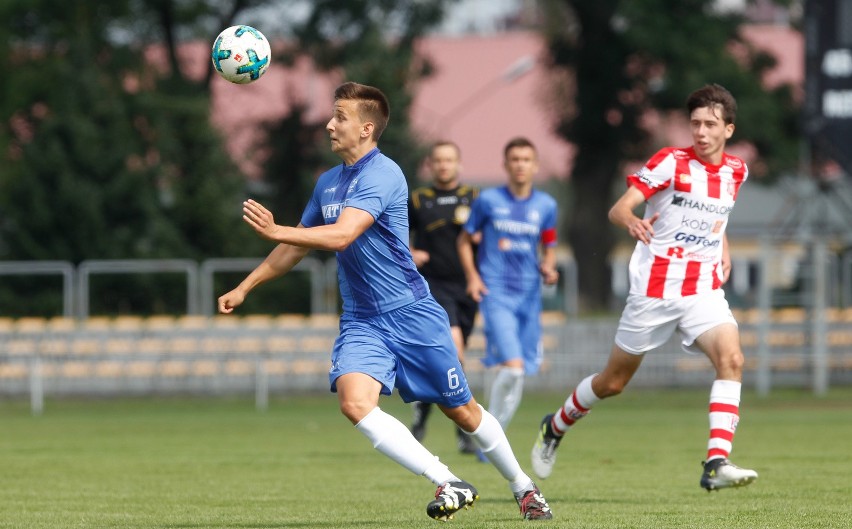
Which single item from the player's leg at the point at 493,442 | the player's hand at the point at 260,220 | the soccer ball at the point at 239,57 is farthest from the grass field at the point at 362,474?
the soccer ball at the point at 239,57

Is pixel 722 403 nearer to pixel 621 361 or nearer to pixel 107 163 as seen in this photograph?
pixel 621 361

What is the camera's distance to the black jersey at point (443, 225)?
13.3 meters

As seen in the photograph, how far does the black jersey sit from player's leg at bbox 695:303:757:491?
423 cm

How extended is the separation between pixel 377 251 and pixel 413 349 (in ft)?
1.73

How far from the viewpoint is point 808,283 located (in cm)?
2572

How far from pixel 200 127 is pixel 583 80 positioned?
10.1m

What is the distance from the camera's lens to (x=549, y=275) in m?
12.3

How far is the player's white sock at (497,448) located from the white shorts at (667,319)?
1.52 metres

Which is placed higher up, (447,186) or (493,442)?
(447,186)

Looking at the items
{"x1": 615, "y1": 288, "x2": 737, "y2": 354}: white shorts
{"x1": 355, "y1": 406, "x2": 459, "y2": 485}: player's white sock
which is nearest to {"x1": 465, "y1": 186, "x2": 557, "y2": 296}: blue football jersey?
{"x1": 615, "y1": 288, "x2": 737, "y2": 354}: white shorts

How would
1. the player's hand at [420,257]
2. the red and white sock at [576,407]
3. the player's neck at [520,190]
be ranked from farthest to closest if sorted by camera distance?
the player's hand at [420,257], the player's neck at [520,190], the red and white sock at [576,407]

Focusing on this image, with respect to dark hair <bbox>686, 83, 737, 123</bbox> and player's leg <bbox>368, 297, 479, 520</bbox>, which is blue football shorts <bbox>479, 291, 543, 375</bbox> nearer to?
dark hair <bbox>686, 83, 737, 123</bbox>

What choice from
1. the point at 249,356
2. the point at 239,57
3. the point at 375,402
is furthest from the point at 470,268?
the point at 249,356

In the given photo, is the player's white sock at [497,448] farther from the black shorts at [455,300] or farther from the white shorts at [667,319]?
the black shorts at [455,300]
